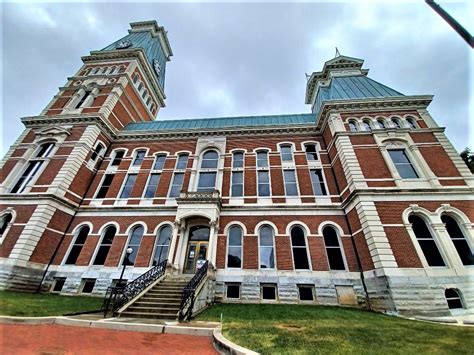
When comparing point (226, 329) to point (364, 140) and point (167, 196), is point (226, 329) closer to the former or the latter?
point (167, 196)

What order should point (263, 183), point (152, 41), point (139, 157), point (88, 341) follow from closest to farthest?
1. point (88, 341)
2. point (263, 183)
3. point (139, 157)
4. point (152, 41)

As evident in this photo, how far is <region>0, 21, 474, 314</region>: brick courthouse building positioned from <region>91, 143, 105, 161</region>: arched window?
123 millimetres

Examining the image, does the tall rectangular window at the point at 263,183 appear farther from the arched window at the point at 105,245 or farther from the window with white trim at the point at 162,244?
the arched window at the point at 105,245

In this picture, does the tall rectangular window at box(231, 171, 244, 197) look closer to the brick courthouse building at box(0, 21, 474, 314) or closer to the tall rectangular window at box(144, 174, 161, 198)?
the brick courthouse building at box(0, 21, 474, 314)

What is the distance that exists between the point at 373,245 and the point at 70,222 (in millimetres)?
20563

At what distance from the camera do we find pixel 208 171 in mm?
19016

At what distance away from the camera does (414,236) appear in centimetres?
1238

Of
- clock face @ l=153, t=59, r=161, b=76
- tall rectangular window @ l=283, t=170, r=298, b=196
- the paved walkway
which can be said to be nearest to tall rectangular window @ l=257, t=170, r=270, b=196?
tall rectangular window @ l=283, t=170, r=298, b=196

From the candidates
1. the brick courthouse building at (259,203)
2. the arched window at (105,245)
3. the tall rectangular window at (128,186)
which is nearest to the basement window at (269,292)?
the brick courthouse building at (259,203)

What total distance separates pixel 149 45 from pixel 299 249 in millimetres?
33843

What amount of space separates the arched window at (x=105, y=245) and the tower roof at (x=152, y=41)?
23351mm

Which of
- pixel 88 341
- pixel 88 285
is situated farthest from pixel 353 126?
pixel 88 285

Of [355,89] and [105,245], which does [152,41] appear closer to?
[355,89]

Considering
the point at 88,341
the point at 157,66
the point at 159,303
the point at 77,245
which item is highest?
the point at 157,66
